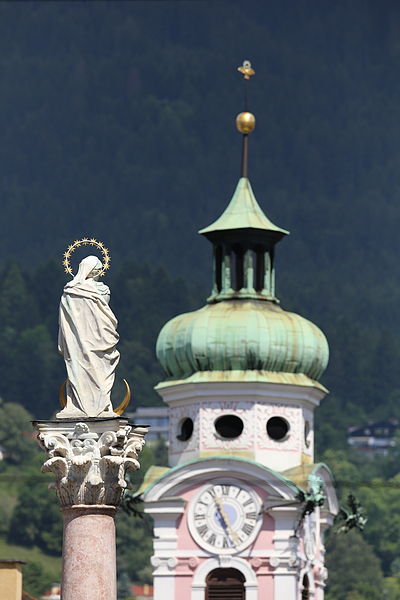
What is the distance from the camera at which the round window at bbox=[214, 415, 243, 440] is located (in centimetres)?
6050

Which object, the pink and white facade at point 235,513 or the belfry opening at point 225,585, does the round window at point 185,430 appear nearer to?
the pink and white facade at point 235,513

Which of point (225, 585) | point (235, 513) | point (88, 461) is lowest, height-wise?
point (88, 461)

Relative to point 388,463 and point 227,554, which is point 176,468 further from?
point 388,463

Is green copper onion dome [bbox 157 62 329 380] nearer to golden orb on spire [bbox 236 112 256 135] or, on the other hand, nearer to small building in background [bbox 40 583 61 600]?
golden orb on spire [bbox 236 112 256 135]

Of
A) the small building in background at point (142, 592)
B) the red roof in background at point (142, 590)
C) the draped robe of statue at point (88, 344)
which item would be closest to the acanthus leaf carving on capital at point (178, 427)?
the draped robe of statue at point (88, 344)

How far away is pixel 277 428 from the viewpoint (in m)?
61.2

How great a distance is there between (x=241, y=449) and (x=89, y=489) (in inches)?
1426

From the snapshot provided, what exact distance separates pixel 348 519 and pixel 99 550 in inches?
1565

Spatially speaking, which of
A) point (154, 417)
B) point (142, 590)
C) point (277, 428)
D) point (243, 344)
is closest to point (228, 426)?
point (277, 428)

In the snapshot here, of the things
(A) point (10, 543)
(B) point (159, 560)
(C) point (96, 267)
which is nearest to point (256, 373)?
(B) point (159, 560)

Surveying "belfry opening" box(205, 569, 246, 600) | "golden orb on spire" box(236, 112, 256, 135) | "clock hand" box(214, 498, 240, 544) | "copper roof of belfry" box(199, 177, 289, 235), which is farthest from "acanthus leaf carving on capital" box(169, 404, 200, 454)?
"golden orb on spire" box(236, 112, 256, 135)

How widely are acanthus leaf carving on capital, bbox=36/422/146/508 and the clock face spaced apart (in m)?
35.1

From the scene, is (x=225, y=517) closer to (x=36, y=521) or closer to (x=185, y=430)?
(x=185, y=430)

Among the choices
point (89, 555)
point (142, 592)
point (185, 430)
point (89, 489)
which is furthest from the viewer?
Result: point (142, 592)
